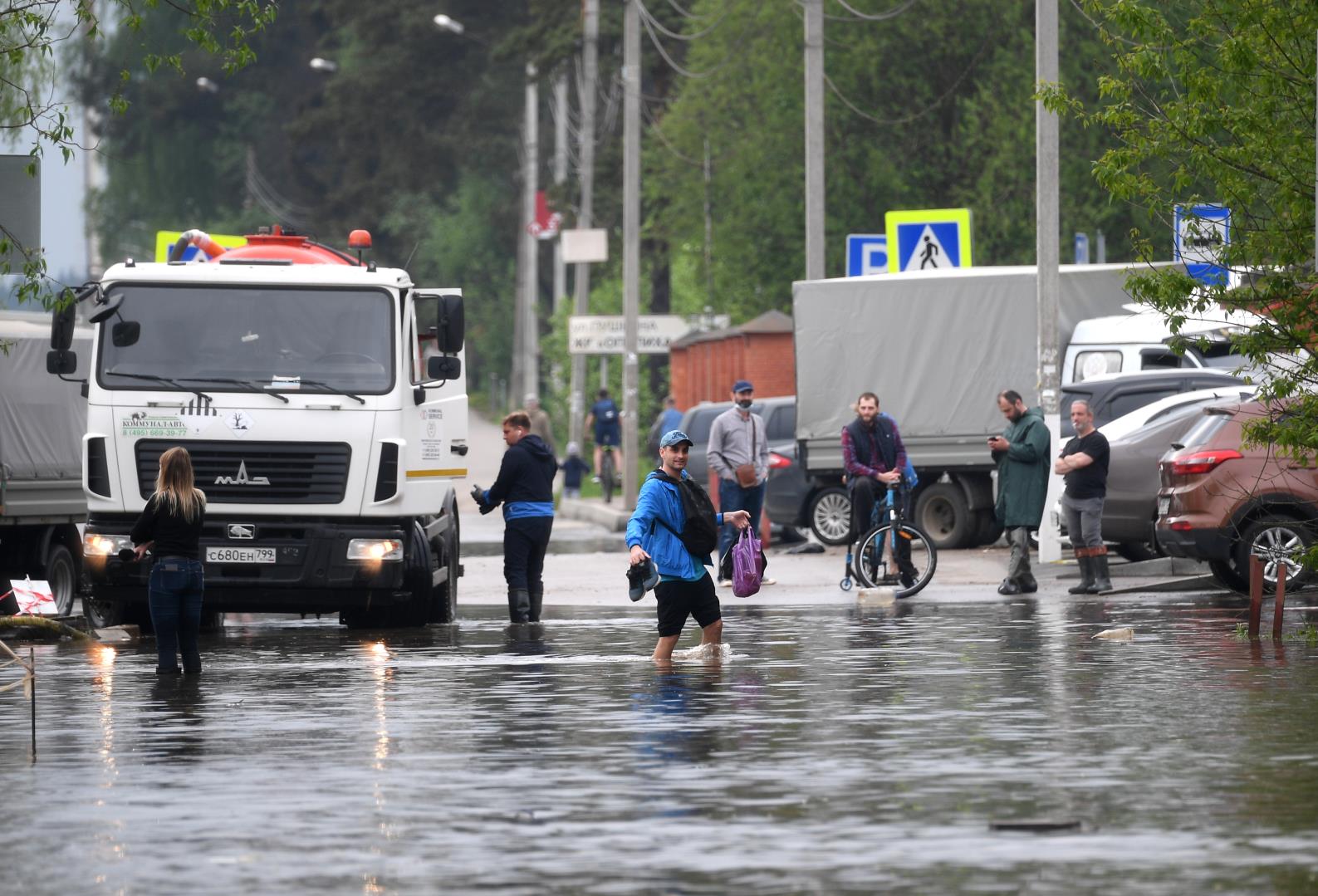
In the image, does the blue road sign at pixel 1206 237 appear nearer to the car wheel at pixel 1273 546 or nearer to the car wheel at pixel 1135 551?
the car wheel at pixel 1273 546

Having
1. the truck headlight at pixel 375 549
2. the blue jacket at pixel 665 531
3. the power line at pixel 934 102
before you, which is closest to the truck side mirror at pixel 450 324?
the truck headlight at pixel 375 549

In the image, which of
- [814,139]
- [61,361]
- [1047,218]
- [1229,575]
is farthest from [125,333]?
[814,139]

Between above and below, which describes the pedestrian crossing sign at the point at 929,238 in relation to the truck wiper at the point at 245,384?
above

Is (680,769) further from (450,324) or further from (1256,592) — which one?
(450,324)

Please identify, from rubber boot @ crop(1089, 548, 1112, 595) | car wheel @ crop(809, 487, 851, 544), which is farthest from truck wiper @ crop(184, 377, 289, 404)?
car wheel @ crop(809, 487, 851, 544)

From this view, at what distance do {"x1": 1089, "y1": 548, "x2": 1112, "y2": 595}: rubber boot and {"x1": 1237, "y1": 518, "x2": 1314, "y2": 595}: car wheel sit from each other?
4.53 feet

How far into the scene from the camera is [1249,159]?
56.2 feet

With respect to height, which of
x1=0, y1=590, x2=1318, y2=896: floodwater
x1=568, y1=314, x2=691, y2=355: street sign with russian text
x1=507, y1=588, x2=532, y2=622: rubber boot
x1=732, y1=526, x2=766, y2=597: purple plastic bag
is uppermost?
x1=568, y1=314, x2=691, y2=355: street sign with russian text

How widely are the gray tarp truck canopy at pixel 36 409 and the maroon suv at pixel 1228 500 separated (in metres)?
9.38

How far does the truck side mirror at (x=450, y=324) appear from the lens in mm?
19812

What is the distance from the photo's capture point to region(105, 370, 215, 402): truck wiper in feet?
63.8

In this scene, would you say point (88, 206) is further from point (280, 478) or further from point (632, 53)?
point (280, 478)

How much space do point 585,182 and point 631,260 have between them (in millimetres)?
9395

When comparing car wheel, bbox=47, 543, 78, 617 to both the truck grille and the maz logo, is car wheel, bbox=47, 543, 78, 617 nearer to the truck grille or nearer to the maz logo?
the truck grille
